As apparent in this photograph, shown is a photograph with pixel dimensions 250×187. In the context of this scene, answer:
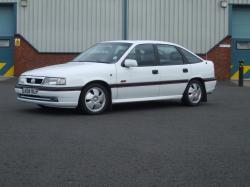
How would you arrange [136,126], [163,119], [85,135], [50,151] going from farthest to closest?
[163,119] < [136,126] < [85,135] < [50,151]

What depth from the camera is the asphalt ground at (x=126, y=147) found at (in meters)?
6.12

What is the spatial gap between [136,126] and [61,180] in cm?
389

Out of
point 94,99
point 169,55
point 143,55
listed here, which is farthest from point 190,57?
point 94,99

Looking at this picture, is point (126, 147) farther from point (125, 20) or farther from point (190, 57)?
point (125, 20)

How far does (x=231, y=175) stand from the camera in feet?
20.6

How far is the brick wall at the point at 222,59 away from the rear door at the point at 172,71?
401 inches

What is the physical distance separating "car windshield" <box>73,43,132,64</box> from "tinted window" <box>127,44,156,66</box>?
180 mm

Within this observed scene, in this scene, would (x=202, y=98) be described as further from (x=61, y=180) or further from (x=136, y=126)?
(x=61, y=180)

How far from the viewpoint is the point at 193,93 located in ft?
42.7

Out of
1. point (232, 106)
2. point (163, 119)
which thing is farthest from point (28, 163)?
point (232, 106)

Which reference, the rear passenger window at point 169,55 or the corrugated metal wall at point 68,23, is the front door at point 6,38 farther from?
the rear passenger window at point 169,55

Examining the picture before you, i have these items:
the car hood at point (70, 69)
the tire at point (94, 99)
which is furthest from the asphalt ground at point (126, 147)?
the car hood at point (70, 69)

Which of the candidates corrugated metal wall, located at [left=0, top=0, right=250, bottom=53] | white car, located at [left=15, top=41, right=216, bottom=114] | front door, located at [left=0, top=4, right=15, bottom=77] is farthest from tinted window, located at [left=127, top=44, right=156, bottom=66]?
front door, located at [left=0, top=4, right=15, bottom=77]

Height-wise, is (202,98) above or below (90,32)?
below
